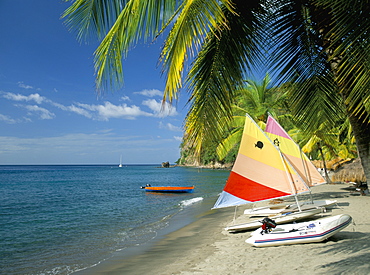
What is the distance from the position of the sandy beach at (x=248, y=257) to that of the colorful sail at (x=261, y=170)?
1.46 m

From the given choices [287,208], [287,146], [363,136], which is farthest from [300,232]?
[363,136]

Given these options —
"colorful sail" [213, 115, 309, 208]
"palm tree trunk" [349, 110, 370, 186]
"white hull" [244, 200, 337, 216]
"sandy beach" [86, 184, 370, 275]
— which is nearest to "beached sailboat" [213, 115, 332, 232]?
"colorful sail" [213, 115, 309, 208]

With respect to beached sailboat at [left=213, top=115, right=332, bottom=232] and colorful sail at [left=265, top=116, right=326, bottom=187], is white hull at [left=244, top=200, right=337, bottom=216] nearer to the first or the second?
colorful sail at [left=265, top=116, right=326, bottom=187]

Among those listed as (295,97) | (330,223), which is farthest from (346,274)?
(295,97)

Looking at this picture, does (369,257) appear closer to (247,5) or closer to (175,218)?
(247,5)

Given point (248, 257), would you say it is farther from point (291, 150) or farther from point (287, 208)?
point (287, 208)

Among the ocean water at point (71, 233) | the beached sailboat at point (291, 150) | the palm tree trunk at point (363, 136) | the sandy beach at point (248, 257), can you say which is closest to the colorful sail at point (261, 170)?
the beached sailboat at point (291, 150)

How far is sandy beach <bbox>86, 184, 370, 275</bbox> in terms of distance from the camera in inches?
213

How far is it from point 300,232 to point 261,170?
186 cm

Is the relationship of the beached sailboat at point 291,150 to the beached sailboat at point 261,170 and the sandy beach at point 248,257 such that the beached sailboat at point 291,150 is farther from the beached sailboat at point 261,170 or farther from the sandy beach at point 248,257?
the sandy beach at point 248,257

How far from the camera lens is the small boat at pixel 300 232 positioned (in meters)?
6.43

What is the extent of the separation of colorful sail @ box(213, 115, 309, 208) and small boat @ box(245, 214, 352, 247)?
94 cm

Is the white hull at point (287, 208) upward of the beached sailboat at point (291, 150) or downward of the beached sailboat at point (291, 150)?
downward

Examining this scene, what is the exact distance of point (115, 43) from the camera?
2.89 meters
